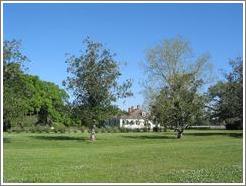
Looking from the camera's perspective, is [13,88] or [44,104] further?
[44,104]

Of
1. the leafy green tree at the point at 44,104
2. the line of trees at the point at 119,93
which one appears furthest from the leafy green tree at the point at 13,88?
the leafy green tree at the point at 44,104

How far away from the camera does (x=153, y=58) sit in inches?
2422

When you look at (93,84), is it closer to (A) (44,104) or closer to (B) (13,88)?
(B) (13,88)

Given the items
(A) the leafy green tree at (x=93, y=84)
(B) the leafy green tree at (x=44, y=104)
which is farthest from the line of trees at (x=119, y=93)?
(B) the leafy green tree at (x=44, y=104)

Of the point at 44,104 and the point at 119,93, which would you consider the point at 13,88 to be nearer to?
the point at 119,93

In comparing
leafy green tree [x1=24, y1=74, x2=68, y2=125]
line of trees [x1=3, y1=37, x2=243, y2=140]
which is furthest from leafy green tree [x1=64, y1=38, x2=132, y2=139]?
leafy green tree [x1=24, y1=74, x2=68, y2=125]

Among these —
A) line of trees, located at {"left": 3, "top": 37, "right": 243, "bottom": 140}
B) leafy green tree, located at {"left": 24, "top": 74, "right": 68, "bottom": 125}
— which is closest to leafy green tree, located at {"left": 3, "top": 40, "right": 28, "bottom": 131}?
line of trees, located at {"left": 3, "top": 37, "right": 243, "bottom": 140}

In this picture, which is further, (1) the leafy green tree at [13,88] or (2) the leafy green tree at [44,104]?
(2) the leafy green tree at [44,104]

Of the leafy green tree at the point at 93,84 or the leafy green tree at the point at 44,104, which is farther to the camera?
the leafy green tree at the point at 44,104

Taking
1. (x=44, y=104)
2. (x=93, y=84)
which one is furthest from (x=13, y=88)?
(x=44, y=104)

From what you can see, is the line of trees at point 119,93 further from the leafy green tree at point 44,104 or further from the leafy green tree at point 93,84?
the leafy green tree at point 44,104

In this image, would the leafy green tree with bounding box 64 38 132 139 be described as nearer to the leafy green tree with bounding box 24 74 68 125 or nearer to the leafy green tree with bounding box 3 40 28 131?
the leafy green tree with bounding box 3 40 28 131

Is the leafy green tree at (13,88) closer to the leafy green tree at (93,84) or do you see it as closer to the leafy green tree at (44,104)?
the leafy green tree at (93,84)

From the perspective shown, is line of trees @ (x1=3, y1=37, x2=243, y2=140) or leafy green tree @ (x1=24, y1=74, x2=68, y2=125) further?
leafy green tree @ (x1=24, y1=74, x2=68, y2=125)
